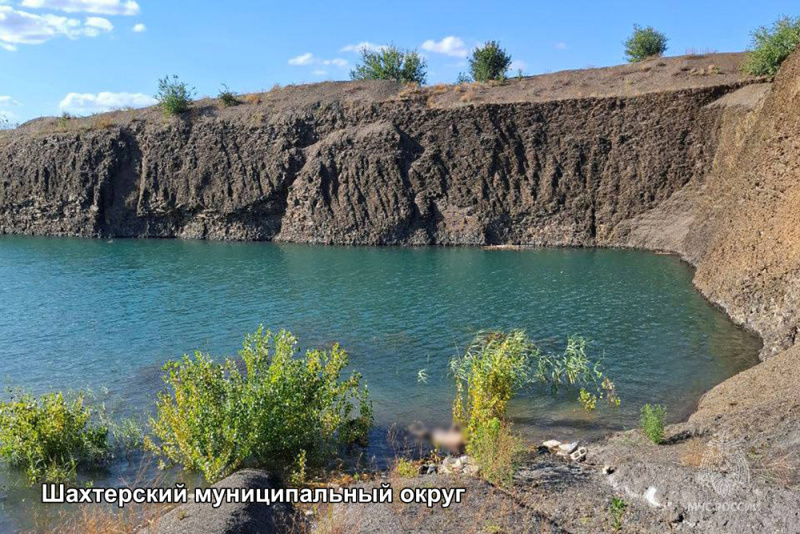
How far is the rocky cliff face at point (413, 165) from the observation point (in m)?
39.2

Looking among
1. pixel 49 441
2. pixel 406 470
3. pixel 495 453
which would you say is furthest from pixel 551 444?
pixel 49 441

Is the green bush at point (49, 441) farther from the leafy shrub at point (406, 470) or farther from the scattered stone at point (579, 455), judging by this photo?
the scattered stone at point (579, 455)

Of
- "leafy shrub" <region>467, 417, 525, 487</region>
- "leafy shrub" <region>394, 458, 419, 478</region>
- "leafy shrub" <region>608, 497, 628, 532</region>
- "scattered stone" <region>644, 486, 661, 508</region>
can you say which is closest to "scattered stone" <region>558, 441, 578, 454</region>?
"leafy shrub" <region>467, 417, 525, 487</region>

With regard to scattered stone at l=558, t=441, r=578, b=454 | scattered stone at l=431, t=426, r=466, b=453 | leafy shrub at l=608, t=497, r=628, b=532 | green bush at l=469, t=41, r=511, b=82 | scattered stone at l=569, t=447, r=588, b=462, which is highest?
green bush at l=469, t=41, r=511, b=82

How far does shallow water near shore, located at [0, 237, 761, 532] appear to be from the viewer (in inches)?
542

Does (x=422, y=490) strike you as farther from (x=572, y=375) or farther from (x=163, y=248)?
(x=163, y=248)

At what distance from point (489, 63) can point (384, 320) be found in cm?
3690

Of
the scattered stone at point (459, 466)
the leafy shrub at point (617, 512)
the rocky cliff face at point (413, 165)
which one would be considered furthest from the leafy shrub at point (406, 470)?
the rocky cliff face at point (413, 165)

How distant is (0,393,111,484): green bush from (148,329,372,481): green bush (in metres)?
1.09

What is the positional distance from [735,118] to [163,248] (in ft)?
109

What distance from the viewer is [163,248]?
139 ft

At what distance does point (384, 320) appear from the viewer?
2094cm

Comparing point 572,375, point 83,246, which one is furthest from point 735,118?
point 83,246

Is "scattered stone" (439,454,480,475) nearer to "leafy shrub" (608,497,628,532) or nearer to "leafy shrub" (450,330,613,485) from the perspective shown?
"leafy shrub" (450,330,613,485)
